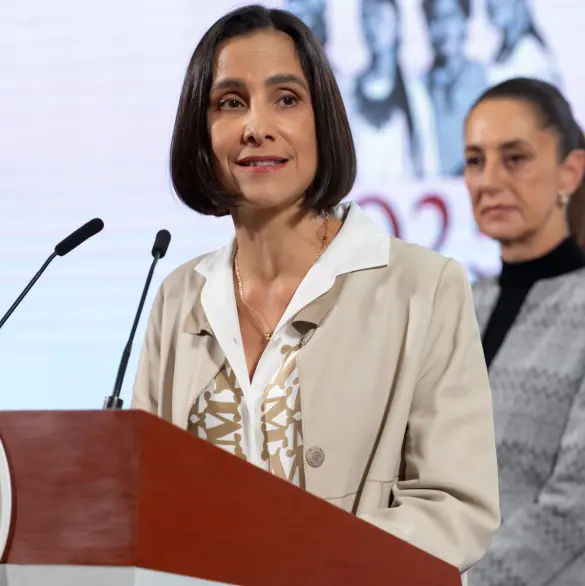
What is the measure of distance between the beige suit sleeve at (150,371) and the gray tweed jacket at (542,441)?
1.04 meters

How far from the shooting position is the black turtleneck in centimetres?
285

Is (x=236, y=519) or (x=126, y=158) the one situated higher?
(x=126, y=158)

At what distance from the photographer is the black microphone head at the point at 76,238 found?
1.59 m

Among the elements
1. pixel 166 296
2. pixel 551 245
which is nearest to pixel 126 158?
pixel 551 245

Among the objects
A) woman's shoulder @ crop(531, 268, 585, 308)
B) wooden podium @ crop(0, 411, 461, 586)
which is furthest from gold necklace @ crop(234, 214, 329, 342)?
woman's shoulder @ crop(531, 268, 585, 308)

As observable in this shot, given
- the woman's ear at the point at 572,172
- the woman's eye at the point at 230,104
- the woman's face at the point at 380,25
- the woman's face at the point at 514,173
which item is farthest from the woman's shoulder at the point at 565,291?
the woman's eye at the point at 230,104

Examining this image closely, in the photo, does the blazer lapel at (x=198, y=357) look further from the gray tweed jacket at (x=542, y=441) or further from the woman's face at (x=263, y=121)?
the gray tweed jacket at (x=542, y=441)

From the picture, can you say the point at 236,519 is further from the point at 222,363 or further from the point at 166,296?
the point at 166,296

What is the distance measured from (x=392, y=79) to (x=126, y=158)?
854 mm

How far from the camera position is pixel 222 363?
5.53ft

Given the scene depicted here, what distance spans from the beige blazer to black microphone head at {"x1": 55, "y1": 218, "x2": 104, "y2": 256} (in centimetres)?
25

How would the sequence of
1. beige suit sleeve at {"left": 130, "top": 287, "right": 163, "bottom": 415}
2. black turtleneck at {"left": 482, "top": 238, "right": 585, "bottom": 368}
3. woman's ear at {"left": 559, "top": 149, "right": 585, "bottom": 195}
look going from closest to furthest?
beige suit sleeve at {"left": 130, "top": 287, "right": 163, "bottom": 415}
black turtleneck at {"left": 482, "top": 238, "right": 585, "bottom": 368}
woman's ear at {"left": 559, "top": 149, "right": 585, "bottom": 195}

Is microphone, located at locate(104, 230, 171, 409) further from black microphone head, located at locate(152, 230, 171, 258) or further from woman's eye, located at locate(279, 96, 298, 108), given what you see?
woman's eye, located at locate(279, 96, 298, 108)

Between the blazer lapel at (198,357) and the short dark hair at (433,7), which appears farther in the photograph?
the short dark hair at (433,7)
